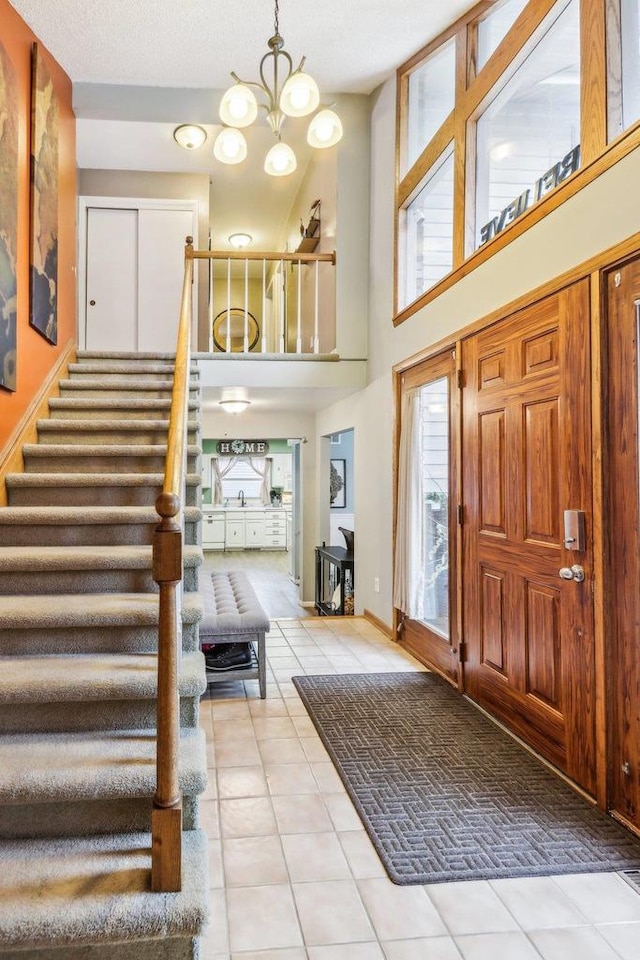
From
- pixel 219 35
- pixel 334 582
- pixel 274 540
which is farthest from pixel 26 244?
pixel 274 540

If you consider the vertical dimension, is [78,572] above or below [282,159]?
below

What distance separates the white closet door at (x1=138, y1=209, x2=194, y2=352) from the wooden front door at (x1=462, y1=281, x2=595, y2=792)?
399cm

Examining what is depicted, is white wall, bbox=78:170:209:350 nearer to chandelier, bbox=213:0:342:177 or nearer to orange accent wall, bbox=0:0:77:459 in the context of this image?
orange accent wall, bbox=0:0:77:459

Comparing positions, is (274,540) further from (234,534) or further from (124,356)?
(124,356)

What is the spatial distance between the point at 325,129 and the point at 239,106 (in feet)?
1.48

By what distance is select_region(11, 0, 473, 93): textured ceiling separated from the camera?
393 cm

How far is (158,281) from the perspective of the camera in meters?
6.47

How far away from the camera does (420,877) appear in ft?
6.40

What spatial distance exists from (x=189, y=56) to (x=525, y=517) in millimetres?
4288

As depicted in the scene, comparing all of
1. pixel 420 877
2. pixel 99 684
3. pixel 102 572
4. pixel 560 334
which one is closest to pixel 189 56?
pixel 560 334

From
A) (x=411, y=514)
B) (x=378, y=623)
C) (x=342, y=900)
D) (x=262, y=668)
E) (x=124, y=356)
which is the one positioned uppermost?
(x=124, y=356)

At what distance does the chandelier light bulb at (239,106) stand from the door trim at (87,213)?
3491mm

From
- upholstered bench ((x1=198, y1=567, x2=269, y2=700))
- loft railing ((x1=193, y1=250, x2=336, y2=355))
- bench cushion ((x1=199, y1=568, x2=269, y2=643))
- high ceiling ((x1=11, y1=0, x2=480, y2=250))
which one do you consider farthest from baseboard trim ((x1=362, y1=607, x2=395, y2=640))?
high ceiling ((x1=11, y1=0, x2=480, y2=250))

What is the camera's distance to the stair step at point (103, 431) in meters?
3.69
